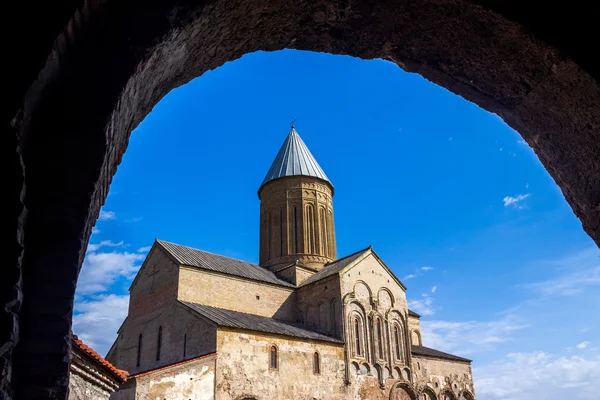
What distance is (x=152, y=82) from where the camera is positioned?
2.80m

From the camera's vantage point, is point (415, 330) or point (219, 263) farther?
point (415, 330)

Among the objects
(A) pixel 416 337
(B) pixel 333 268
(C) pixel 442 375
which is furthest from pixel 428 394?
(B) pixel 333 268

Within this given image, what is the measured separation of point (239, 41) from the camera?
3291 millimetres

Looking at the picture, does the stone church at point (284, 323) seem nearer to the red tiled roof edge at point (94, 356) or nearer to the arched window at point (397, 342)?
the arched window at point (397, 342)

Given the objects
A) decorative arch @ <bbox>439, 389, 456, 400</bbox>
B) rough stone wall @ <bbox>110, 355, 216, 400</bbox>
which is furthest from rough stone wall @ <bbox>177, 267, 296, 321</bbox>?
decorative arch @ <bbox>439, 389, 456, 400</bbox>

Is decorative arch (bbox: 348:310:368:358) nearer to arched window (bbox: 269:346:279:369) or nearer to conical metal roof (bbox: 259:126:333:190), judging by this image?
arched window (bbox: 269:346:279:369)

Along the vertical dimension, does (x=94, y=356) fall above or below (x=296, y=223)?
below

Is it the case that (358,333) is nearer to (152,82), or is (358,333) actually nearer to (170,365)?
(170,365)

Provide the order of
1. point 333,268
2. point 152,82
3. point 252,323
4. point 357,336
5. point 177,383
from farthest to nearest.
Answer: point 333,268, point 357,336, point 252,323, point 177,383, point 152,82

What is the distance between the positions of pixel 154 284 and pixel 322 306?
23.5 ft

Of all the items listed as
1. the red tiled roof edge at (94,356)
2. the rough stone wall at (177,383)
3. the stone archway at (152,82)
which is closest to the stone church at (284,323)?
the rough stone wall at (177,383)

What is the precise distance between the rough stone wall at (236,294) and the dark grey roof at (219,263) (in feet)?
0.87

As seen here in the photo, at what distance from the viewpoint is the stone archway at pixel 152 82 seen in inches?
76.9

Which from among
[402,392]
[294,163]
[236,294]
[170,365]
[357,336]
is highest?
[294,163]
